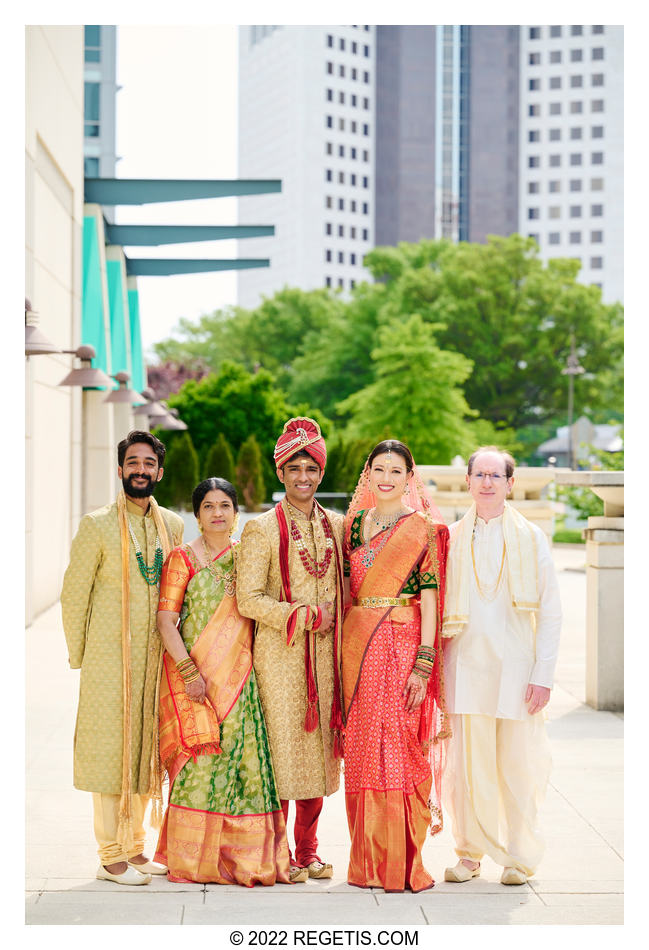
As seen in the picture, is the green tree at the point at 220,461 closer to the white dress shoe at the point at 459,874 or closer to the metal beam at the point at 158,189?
the metal beam at the point at 158,189

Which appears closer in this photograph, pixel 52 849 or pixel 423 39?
pixel 52 849

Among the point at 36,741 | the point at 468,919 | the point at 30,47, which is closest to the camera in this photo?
the point at 468,919

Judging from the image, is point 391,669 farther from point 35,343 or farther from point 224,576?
point 35,343

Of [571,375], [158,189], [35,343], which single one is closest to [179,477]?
[158,189]

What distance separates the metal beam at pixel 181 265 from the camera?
21069 millimetres

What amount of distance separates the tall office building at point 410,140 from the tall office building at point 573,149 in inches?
7.2

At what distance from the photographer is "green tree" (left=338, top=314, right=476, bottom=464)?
33781mm

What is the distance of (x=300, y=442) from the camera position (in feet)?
14.4

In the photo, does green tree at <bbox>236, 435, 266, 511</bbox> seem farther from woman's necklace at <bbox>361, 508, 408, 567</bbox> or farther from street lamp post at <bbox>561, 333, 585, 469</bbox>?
street lamp post at <bbox>561, 333, 585, 469</bbox>

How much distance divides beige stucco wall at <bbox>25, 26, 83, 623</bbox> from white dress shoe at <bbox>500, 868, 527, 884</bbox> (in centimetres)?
752

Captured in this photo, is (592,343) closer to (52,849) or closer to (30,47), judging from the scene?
(30,47)

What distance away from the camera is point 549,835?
16.7 ft
